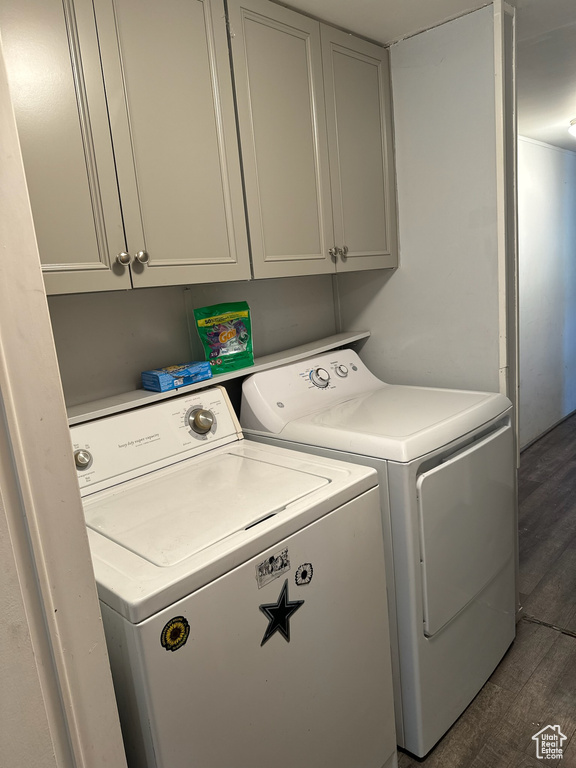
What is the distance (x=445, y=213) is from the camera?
2006 millimetres

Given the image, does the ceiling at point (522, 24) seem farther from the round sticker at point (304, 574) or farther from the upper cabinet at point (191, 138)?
the round sticker at point (304, 574)

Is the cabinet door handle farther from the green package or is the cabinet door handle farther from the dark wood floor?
the dark wood floor

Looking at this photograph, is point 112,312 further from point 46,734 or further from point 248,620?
point 46,734

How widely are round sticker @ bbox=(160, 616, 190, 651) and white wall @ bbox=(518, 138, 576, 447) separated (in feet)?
11.0

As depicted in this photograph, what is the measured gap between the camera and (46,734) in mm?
621

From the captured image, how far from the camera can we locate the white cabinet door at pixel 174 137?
1275mm

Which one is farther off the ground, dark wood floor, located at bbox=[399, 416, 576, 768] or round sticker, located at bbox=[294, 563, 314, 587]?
round sticker, located at bbox=[294, 563, 314, 587]

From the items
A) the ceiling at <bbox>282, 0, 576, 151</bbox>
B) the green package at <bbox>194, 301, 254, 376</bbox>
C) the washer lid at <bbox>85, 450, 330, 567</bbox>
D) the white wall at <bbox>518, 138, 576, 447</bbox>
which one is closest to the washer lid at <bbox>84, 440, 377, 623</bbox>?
the washer lid at <bbox>85, 450, 330, 567</bbox>

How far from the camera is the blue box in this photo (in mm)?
1612

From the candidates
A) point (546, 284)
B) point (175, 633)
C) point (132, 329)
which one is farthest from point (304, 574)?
point (546, 284)

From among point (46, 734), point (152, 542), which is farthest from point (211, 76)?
point (46, 734)

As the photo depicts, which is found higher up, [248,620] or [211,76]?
[211,76]

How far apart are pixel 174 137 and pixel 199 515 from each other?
936mm

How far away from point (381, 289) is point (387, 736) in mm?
1561
